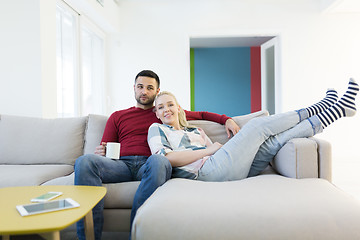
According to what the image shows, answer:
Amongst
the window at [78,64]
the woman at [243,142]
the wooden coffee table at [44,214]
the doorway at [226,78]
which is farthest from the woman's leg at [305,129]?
the doorway at [226,78]

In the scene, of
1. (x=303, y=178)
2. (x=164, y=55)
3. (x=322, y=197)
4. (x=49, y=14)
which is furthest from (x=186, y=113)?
(x=164, y=55)

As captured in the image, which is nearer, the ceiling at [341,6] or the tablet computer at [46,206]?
the tablet computer at [46,206]

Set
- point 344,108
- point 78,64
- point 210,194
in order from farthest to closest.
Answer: point 78,64
point 344,108
point 210,194

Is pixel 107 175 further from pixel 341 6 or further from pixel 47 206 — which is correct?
pixel 341 6

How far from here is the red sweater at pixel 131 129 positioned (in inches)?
81.8

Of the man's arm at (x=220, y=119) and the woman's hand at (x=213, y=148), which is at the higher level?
the man's arm at (x=220, y=119)

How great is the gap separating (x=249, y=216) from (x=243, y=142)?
667 mm

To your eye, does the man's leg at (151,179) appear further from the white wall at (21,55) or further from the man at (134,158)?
the white wall at (21,55)

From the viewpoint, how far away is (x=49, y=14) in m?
3.43

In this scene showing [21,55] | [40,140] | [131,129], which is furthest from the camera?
[21,55]

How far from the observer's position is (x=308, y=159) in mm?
1779

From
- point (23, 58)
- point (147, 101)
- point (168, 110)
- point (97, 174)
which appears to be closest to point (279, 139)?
point (168, 110)

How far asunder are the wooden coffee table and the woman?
59 cm

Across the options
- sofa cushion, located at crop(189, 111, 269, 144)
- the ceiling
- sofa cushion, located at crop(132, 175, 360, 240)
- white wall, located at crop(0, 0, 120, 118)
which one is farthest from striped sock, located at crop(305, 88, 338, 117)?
the ceiling
